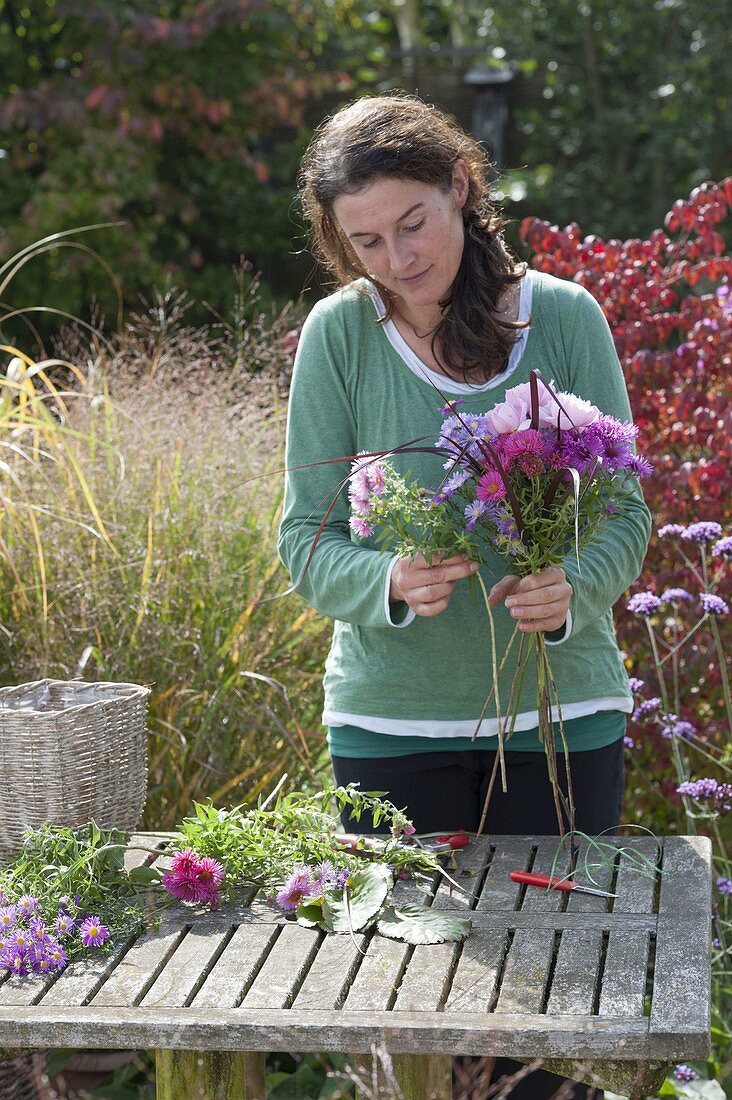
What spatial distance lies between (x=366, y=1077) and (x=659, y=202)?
7770 mm

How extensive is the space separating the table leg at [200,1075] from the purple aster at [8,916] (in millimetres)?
262

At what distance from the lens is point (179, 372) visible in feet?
12.8

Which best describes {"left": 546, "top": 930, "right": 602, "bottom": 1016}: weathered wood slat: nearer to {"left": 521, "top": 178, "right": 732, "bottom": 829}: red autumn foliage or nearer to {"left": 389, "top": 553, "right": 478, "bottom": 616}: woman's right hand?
{"left": 389, "top": 553, "right": 478, "bottom": 616}: woman's right hand

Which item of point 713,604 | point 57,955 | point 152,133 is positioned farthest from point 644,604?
point 152,133

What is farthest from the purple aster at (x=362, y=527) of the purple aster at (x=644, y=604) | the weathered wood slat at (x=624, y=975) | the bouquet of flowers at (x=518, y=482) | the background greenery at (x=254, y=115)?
the background greenery at (x=254, y=115)

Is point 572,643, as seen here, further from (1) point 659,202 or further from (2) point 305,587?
(1) point 659,202

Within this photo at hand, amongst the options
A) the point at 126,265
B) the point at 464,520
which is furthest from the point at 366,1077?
the point at 126,265

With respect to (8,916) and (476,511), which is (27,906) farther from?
(476,511)

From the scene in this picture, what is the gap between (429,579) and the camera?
1944 mm

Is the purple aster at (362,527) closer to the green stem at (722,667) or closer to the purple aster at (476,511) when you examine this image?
the purple aster at (476,511)

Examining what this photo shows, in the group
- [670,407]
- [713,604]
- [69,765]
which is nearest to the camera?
[69,765]

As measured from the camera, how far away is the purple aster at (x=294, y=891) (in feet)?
6.20

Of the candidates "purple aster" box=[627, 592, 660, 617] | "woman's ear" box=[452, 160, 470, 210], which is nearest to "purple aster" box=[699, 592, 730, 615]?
"purple aster" box=[627, 592, 660, 617]

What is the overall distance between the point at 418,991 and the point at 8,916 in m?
0.57
